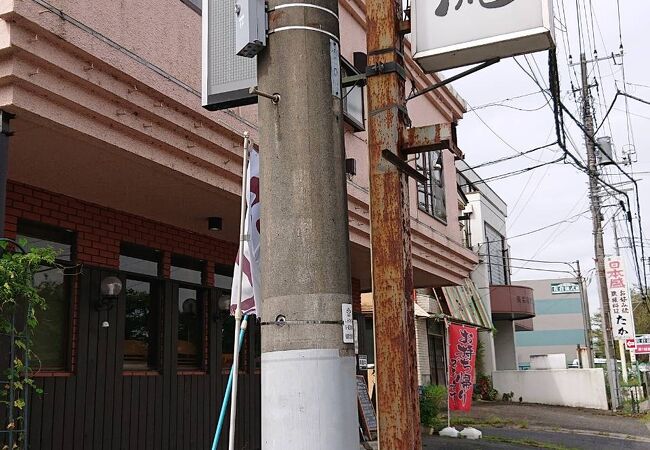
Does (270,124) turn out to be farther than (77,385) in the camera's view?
No

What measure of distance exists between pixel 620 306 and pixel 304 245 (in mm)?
26102

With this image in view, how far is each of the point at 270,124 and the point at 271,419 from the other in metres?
1.22

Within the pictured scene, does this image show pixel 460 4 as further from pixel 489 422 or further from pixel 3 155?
pixel 489 422

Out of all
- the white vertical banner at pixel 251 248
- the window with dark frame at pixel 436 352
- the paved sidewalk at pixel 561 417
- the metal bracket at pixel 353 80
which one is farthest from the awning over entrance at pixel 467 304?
the metal bracket at pixel 353 80

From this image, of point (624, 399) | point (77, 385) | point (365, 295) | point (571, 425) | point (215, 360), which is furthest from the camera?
point (624, 399)

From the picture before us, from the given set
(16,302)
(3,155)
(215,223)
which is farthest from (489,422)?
Answer: (3,155)

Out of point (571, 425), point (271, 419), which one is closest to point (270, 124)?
point (271, 419)

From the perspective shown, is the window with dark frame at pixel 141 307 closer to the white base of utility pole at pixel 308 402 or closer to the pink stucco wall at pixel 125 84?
the pink stucco wall at pixel 125 84

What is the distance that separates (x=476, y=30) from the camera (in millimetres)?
4418

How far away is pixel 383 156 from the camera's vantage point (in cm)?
448

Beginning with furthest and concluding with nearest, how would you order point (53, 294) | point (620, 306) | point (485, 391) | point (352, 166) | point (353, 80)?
point (485, 391) < point (620, 306) < point (352, 166) < point (53, 294) < point (353, 80)

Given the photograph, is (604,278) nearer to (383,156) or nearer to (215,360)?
(215,360)

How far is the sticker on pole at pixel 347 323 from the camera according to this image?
9.80ft

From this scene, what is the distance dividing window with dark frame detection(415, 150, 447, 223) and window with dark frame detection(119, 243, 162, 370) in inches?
228
